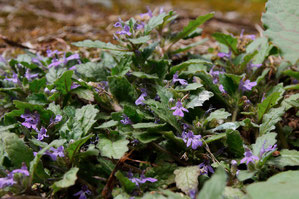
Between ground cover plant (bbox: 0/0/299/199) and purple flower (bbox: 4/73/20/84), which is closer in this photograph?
ground cover plant (bbox: 0/0/299/199)

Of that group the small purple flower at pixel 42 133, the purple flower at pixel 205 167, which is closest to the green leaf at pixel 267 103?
the purple flower at pixel 205 167

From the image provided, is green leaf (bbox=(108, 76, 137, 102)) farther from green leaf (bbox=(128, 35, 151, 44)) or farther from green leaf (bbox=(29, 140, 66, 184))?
green leaf (bbox=(29, 140, 66, 184))

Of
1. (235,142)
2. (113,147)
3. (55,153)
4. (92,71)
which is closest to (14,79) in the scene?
(92,71)

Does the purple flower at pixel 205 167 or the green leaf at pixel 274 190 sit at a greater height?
the green leaf at pixel 274 190

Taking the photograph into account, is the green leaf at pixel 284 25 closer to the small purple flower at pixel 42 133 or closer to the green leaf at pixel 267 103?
the green leaf at pixel 267 103

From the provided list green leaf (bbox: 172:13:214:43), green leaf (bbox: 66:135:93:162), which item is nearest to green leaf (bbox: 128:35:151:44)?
green leaf (bbox: 172:13:214:43)

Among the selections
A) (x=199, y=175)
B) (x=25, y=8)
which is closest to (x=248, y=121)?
(x=199, y=175)
